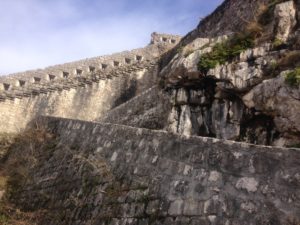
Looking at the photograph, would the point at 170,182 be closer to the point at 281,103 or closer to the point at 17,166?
the point at 281,103

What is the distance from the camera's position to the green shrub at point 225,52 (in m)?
13.2

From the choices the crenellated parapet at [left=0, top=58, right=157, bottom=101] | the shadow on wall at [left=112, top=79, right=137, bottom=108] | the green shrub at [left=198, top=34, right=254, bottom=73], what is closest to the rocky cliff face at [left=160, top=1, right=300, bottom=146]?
the green shrub at [left=198, top=34, right=254, bottom=73]

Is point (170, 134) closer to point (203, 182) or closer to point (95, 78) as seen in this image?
point (203, 182)

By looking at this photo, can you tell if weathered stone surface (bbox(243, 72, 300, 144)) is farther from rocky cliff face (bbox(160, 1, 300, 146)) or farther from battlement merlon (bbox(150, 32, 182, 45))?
battlement merlon (bbox(150, 32, 182, 45))

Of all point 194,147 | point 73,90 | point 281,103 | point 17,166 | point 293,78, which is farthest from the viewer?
point 73,90

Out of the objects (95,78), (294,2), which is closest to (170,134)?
(294,2)

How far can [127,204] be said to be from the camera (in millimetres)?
6004

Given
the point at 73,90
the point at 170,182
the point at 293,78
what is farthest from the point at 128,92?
the point at 170,182

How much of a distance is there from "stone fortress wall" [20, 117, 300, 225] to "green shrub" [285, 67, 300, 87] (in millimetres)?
4798

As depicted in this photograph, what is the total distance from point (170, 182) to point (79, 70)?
75.4 feet

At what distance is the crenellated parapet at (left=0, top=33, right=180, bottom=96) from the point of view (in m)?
25.7

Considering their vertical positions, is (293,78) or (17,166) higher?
Answer: (293,78)

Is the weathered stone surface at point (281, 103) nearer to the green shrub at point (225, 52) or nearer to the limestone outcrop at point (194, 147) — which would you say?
the limestone outcrop at point (194, 147)

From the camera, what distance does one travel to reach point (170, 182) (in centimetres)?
565
